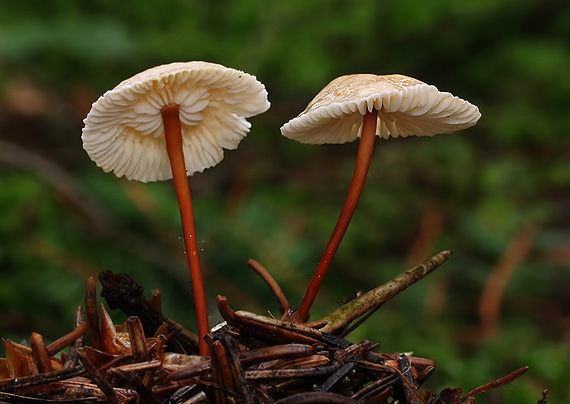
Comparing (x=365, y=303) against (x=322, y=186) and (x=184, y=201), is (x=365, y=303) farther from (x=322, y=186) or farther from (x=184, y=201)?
A: (x=322, y=186)

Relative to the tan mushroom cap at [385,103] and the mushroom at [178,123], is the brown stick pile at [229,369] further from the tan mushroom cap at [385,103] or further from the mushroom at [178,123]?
the tan mushroom cap at [385,103]

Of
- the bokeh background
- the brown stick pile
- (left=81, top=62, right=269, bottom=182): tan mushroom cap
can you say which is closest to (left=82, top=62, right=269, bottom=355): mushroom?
(left=81, top=62, right=269, bottom=182): tan mushroom cap

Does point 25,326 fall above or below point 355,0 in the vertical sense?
below

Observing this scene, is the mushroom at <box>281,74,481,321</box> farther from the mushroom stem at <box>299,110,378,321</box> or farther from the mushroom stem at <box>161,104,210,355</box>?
the mushroom stem at <box>161,104,210,355</box>

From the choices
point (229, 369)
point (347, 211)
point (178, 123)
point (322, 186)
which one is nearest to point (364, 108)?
point (347, 211)

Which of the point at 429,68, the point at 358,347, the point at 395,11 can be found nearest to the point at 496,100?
the point at 429,68

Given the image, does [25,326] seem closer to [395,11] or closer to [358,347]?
[358,347]

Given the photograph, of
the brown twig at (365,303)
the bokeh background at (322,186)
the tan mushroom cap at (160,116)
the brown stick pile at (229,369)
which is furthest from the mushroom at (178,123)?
the bokeh background at (322,186)
